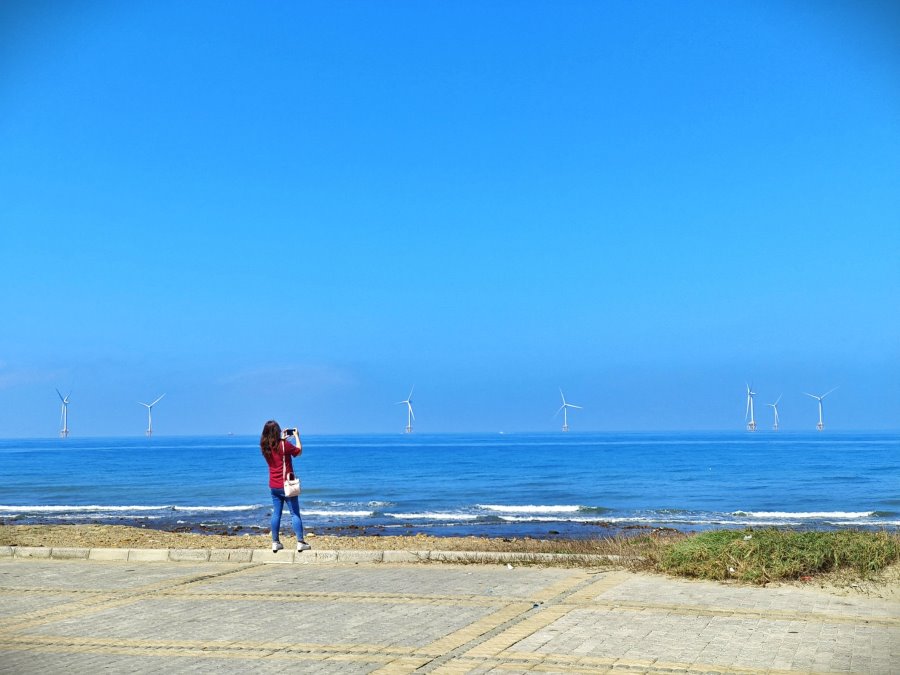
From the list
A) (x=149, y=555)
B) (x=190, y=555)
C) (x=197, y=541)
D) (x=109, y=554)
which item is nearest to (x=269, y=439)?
(x=190, y=555)

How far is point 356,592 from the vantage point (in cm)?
1095

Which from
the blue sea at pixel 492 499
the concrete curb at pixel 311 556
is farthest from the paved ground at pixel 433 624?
the blue sea at pixel 492 499

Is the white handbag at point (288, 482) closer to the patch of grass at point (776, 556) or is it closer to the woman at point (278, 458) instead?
the woman at point (278, 458)

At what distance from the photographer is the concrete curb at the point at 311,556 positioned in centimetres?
1340

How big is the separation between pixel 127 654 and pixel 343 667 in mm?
2085

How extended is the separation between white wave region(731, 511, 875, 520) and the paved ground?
2213cm

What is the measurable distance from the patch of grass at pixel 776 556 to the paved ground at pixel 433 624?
495mm

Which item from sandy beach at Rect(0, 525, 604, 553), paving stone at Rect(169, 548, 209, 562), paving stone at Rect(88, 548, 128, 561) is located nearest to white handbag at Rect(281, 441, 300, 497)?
paving stone at Rect(169, 548, 209, 562)

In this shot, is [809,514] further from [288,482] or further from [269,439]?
[269,439]

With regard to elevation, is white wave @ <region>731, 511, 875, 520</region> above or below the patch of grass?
below

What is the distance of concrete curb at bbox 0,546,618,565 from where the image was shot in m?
13.4

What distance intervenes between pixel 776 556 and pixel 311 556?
22.7ft

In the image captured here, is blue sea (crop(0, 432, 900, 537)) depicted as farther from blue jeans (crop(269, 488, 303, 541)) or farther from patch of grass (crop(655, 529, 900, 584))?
patch of grass (crop(655, 529, 900, 584))

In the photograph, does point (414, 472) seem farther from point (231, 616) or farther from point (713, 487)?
point (231, 616)
